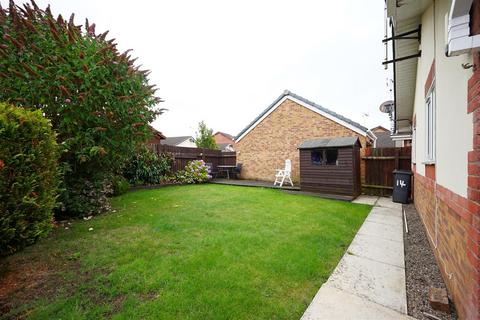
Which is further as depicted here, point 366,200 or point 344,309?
point 366,200

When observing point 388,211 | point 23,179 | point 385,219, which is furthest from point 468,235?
point 388,211

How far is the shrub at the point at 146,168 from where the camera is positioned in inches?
349

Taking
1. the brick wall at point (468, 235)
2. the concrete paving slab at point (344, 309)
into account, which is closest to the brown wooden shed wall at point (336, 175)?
the brick wall at point (468, 235)

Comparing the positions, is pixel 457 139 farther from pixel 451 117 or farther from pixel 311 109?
pixel 311 109

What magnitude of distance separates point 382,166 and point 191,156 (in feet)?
32.3

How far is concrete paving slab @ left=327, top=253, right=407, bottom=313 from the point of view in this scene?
2.16 metres

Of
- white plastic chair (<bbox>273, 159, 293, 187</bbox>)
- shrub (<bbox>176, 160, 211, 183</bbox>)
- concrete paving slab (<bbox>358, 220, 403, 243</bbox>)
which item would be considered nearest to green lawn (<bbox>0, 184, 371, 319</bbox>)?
concrete paving slab (<bbox>358, 220, 403, 243</bbox>)

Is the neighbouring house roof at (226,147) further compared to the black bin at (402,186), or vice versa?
the neighbouring house roof at (226,147)

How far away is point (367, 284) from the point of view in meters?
2.43

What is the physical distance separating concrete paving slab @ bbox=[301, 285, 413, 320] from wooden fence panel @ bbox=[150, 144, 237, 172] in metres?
9.85

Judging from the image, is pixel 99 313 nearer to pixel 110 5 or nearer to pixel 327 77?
pixel 110 5

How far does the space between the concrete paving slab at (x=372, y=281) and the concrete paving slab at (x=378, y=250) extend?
0.16m

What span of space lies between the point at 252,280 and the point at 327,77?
14743 millimetres

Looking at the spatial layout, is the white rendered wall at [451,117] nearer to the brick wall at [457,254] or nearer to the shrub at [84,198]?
the brick wall at [457,254]
